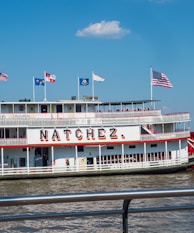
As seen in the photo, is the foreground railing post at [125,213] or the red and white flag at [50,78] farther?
the red and white flag at [50,78]

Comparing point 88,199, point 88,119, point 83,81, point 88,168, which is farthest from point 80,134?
point 88,199

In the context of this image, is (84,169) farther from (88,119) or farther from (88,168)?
(88,119)

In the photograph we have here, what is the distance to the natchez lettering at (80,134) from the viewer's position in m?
28.5

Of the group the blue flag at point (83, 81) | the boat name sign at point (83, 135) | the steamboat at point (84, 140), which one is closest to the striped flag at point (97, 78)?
the blue flag at point (83, 81)

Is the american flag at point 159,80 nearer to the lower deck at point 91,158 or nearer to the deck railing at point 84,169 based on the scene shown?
the lower deck at point 91,158

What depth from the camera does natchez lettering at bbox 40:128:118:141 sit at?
2852cm

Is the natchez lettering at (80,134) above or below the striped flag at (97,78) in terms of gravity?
below

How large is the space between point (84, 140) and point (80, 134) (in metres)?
0.52

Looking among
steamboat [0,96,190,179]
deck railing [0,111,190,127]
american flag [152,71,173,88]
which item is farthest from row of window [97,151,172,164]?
american flag [152,71,173,88]

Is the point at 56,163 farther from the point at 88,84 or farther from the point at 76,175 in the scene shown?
the point at 88,84

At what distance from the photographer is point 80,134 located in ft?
94.7

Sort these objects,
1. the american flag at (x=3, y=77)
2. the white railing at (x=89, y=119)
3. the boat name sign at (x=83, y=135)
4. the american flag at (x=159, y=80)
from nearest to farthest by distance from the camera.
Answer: the white railing at (x=89, y=119) → the boat name sign at (x=83, y=135) → the american flag at (x=159, y=80) → the american flag at (x=3, y=77)

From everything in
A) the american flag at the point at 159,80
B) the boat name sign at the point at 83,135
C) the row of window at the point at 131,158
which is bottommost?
the row of window at the point at 131,158

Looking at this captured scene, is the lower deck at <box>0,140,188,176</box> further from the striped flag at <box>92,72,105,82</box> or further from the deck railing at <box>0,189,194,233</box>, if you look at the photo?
the deck railing at <box>0,189,194,233</box>
